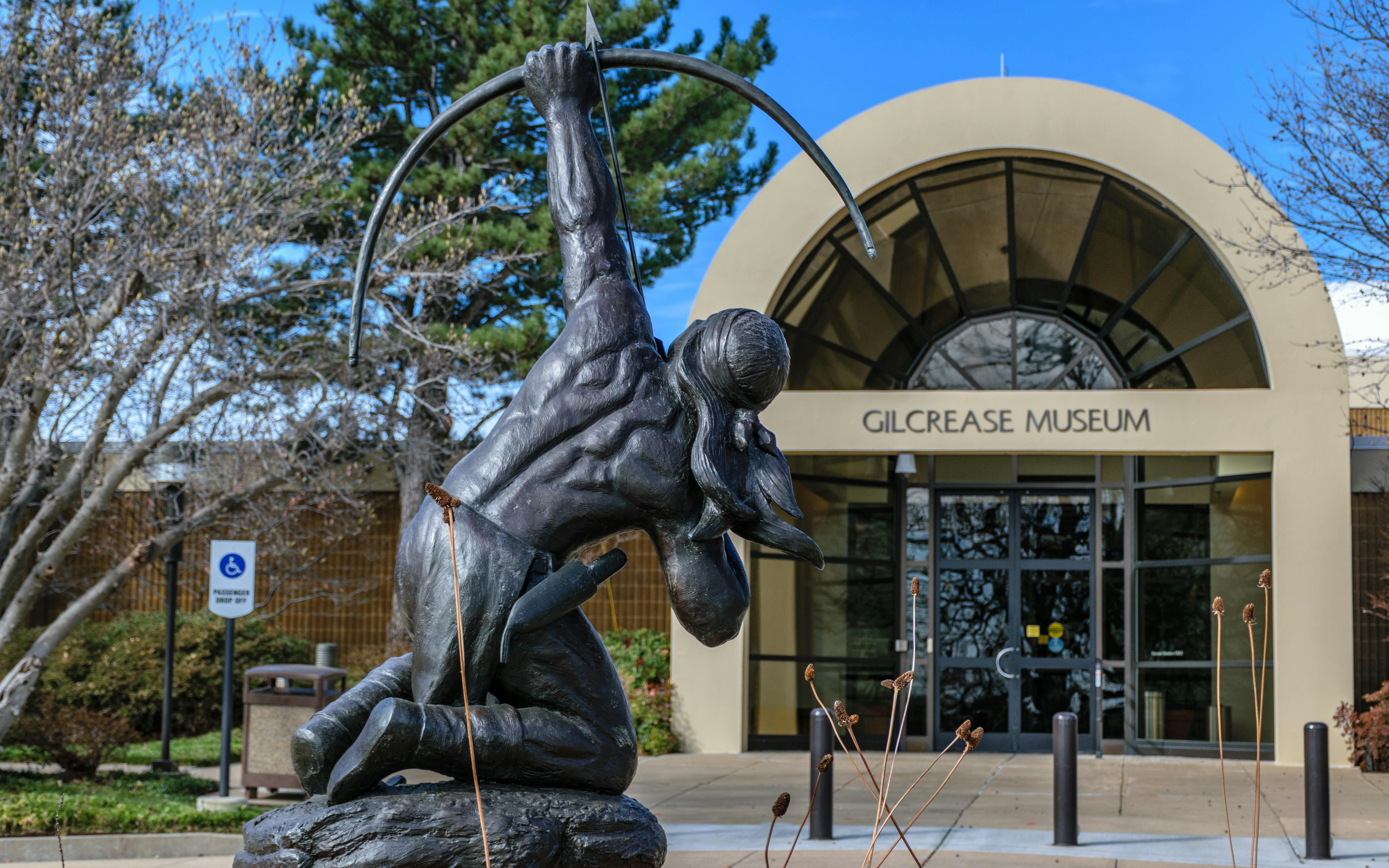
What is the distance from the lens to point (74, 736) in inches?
419

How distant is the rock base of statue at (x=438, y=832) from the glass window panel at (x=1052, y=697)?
11.8 m

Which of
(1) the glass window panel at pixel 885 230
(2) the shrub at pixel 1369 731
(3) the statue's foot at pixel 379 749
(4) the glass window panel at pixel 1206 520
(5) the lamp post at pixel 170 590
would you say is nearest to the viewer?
(3) the statue's foot at pixel 379 749

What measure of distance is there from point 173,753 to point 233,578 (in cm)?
468

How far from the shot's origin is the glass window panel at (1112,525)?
1387cm

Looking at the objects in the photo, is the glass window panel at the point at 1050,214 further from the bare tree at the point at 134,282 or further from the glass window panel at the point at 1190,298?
the bare tree at the point at 134,282

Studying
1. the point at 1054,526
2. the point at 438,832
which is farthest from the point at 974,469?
the point at 438,832

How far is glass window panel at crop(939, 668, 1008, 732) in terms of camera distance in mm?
13961

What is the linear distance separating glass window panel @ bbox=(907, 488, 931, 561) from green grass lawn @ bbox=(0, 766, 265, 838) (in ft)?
25.9

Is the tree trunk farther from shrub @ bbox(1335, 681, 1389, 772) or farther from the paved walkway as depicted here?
shrub @ bbox(1335, 681, 1389, 772)

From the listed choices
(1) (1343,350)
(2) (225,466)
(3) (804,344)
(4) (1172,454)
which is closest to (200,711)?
(2) (225,466)

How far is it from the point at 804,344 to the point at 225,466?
641 centimetres

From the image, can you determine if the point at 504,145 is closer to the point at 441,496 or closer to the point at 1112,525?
the point at 1112,525

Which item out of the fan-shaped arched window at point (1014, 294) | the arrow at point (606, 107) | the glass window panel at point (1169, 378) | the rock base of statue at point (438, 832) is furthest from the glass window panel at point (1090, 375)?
A: the rock base of statue at point (438, 832)

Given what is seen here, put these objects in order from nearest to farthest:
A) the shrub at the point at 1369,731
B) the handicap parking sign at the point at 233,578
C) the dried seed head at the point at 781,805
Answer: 1. the dried seed head at the point at 781,805
2. the handicap parking sign at the point at 233,578
3. the shrub at the point at 1369,731
